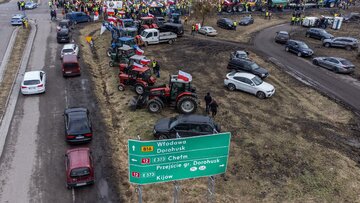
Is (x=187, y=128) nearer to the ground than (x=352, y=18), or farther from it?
nearer to the ground

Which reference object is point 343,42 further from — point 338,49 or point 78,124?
point 78,124

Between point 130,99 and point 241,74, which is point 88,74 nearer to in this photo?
point 130,99

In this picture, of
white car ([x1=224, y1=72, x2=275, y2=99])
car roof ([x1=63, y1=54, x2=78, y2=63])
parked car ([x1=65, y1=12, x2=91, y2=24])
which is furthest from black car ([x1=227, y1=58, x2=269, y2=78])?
parked car ([x1=65, y1=12, x2=91, y2=24])

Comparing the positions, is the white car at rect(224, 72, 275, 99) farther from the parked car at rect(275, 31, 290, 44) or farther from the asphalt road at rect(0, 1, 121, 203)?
the parked car at rect(275, 31, 290, 44)

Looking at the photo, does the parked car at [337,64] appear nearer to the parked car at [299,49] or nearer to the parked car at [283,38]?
the parked car at [299,49]

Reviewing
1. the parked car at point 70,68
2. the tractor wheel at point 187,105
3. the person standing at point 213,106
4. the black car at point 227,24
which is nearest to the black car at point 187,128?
the tractor wheel at point 187,105

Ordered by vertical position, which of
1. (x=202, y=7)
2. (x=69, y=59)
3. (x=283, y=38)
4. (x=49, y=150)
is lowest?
(x=49, y=150)

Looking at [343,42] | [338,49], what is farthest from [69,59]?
[343,42]
